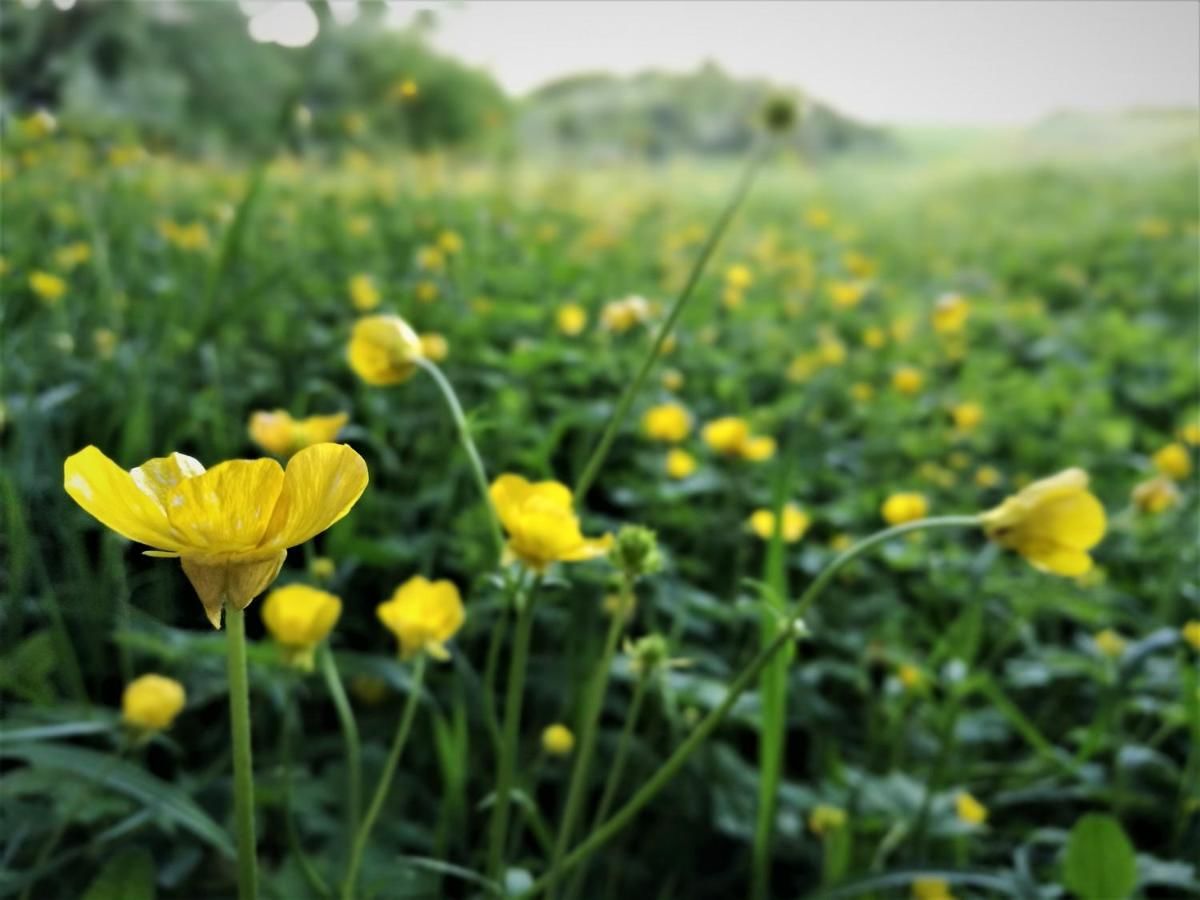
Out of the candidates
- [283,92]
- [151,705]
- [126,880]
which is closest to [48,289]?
[151,705]

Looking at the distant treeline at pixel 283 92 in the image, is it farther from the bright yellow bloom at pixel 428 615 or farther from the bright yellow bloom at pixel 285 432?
the bright yellow bloom at pixel 428 615

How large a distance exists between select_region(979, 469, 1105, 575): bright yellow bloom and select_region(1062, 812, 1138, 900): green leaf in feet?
0.54

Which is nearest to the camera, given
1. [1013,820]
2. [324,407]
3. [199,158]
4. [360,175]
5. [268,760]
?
[268,760]

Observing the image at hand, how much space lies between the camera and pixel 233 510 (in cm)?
30

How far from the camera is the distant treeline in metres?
1.95

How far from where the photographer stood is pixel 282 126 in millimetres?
997

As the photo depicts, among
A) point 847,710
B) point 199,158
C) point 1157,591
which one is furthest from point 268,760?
point 199,158

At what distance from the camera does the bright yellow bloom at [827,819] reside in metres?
0.75

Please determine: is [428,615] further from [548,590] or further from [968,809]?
[968,809]

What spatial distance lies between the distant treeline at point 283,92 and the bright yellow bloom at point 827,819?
0.78 meters

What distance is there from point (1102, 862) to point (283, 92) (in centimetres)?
248

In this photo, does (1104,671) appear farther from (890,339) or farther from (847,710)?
(890,339)

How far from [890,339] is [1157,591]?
1.08 m

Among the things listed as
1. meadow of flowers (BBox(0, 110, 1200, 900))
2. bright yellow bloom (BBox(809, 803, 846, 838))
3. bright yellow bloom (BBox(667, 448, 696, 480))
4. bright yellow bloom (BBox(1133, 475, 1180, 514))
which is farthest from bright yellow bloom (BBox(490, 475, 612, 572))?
bright yellow bloom (BBox(1133, 475, 1180, 514))
